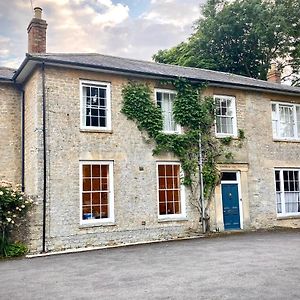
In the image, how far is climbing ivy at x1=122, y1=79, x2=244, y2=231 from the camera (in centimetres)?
1566

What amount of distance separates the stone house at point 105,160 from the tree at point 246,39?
1679 centimetres

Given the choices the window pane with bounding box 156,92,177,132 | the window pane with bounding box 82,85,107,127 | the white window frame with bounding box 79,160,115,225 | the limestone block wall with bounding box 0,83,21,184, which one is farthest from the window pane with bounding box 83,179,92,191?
the window pane with bounding box 156,92,177,132

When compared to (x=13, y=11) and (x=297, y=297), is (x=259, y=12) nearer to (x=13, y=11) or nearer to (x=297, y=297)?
(x=13, y=11)

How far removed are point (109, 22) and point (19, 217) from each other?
9059mm

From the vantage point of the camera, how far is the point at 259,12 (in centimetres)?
3281

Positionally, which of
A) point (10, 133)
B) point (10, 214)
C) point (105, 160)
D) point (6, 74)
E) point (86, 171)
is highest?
point (6, 74)

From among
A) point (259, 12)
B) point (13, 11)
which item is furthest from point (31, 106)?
point (259, 12)

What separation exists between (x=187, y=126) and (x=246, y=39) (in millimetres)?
21084

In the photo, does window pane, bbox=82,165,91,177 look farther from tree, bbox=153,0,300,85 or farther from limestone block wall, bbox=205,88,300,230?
tree, bbox=153,0,300,85

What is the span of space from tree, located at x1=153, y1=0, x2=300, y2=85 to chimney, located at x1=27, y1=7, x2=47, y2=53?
18.9 meters

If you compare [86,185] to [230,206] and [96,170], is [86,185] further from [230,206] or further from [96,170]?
[230,206]

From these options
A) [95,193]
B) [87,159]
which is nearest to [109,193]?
[95,193]

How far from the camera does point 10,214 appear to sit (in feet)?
42.2

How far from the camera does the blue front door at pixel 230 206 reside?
17.0 meters
